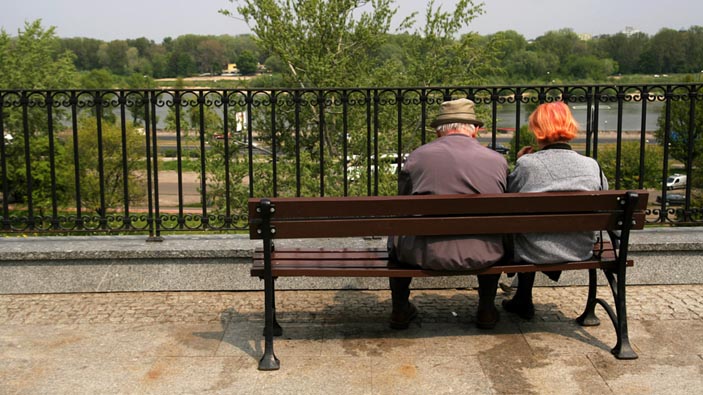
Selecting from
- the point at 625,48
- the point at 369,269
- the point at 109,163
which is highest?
the point at 625,48

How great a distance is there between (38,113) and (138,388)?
129 ft

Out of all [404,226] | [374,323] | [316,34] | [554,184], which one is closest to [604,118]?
[316,34]

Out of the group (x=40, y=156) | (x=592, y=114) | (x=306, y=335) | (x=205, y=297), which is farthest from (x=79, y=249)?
(x=40, y=156)

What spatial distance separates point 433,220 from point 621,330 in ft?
3.99

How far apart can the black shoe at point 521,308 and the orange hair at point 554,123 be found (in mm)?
1094

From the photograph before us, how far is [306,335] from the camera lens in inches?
202

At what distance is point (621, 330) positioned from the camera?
4.68 m

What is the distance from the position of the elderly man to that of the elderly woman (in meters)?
0.14

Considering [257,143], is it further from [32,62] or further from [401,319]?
[32,62]

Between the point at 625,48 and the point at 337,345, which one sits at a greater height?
the point at 625,48

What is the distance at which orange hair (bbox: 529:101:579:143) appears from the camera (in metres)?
4.85

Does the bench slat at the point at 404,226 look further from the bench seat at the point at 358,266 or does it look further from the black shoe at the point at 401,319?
the black shoe at the point at 401,319

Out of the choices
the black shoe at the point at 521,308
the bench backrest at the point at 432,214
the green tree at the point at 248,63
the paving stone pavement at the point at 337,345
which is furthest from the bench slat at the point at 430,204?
the green tree at the point at 248,63

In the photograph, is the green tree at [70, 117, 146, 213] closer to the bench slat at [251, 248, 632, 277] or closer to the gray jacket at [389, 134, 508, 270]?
the bench slat at [251, 248, 632, 277]
